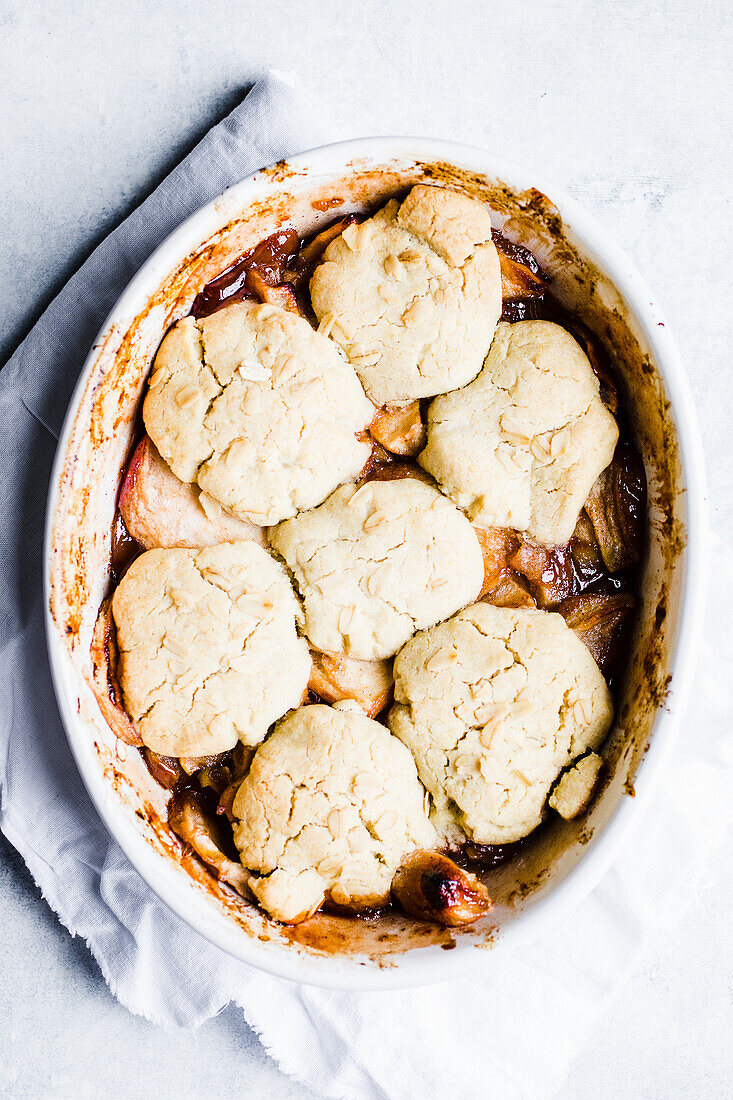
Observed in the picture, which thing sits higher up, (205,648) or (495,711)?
(495,711)

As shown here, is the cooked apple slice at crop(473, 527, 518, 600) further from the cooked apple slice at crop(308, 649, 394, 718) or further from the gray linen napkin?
the gray linen napkin

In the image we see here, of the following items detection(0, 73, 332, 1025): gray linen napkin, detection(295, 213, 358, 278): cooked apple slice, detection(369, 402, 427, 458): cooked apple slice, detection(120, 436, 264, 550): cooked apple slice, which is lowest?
detection(0, 73, 332, 1025): gray linen napkin

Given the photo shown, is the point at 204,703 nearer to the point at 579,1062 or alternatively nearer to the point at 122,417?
the point at 122,417

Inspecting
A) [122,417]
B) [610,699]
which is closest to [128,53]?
[122,417]

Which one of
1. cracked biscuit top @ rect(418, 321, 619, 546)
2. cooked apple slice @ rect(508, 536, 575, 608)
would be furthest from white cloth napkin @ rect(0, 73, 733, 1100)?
cracked biscuit top @ rect(418, 321, 619, 546)

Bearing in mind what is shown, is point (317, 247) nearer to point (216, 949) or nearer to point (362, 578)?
point (362, 578)

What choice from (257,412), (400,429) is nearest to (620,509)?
(400,429)

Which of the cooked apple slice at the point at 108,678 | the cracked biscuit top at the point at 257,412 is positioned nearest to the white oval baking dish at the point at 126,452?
the cooked apple slice at the point at 108,678
